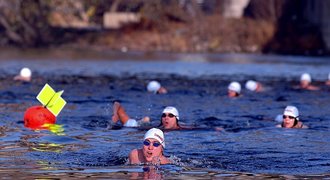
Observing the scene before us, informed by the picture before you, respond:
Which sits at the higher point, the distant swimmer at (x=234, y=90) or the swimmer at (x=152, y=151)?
the distant swimmer at (x=234, y=90)

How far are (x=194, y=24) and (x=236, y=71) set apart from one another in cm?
2609

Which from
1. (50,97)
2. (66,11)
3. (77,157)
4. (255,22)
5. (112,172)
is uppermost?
(66,11)

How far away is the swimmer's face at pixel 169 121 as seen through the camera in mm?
20891

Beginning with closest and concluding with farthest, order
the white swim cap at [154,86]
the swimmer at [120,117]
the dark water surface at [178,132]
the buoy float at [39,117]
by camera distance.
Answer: the dark water surface at [178,132] < the buoy float at [39,117] < the swimmer at [120,117] < the white swim cap at [154,86]

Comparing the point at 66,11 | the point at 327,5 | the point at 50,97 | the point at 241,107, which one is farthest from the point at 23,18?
the point at 50,97

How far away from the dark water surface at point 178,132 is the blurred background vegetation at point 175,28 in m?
20.6

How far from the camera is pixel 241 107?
27391 mm

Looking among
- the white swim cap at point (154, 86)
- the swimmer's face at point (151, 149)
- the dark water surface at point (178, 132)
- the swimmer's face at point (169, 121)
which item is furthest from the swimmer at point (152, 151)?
the white swim cap at point (154, 86)

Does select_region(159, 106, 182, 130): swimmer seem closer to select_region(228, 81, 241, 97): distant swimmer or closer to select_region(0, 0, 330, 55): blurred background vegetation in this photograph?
select_region(228, 81, 241, 97): distant swimmer

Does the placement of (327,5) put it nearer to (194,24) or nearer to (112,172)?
(194,24)

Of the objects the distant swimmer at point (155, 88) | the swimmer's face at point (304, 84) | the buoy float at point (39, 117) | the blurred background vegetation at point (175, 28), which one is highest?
the blurred background vegetation at point (175, 28)

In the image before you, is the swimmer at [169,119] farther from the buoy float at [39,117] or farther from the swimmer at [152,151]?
the swimmer at [152,151]

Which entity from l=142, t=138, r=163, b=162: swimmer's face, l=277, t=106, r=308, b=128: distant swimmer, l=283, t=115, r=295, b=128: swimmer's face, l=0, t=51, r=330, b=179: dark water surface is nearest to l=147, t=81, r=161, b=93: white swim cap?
l=0, t=51, r=330, b=179: dark water surface

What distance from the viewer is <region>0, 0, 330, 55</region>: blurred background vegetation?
2590 inches
